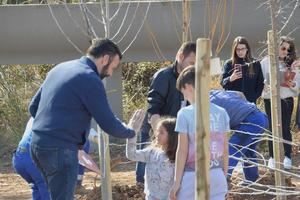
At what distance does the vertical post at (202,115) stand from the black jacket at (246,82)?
4544 millimetres

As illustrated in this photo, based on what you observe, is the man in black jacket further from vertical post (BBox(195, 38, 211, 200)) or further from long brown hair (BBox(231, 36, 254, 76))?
vertical post (BBox(195, 38, 211, 200))

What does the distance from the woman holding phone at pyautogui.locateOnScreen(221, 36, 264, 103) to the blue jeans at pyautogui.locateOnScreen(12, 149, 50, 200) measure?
98.3 inches

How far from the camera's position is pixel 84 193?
7773mm

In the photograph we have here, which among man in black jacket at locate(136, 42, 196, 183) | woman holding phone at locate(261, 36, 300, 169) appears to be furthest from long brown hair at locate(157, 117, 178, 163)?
woman holding phone at locate(261, 36, 300, 169)

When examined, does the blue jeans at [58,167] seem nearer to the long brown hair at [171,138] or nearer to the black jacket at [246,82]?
the long brown hair at [171,138]

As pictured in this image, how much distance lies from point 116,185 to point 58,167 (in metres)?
2.77

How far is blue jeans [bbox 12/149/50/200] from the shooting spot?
5984mm

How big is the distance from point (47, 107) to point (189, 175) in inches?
37.2

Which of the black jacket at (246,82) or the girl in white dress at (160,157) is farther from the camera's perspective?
the black jacket at (246,82)

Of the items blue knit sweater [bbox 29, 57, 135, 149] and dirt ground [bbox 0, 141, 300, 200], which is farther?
dirt ground [bbox 0, 141, 300, 200]

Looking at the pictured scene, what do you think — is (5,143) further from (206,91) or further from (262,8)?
(206,91)

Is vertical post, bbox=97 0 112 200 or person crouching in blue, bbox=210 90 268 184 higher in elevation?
person crouching in blue, bbox=210 90 268 184

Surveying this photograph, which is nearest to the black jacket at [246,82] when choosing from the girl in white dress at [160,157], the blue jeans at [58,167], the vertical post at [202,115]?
the girl in white dress at [160,157]

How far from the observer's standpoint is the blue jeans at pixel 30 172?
598 centimetres
